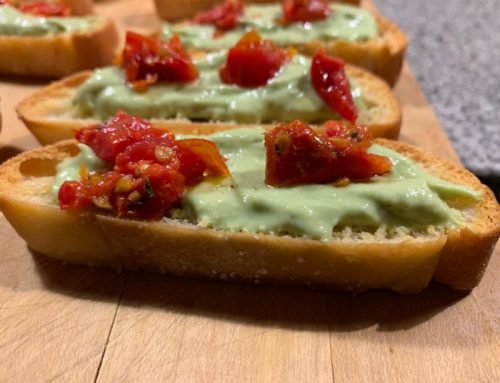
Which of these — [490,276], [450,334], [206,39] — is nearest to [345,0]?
[206,39]

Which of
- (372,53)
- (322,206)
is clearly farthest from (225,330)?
(372,53)

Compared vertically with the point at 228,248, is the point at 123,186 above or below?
above

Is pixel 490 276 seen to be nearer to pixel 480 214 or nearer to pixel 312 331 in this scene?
pixel 480 214

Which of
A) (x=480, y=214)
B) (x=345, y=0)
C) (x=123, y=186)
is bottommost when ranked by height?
(x=345, y=0)

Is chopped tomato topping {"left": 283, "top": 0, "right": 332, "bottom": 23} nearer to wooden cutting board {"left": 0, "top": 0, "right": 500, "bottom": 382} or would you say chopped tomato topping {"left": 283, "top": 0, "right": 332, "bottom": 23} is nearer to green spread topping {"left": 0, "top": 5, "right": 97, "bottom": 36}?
green spread topping {"left": 0, "top": 5, "right": 97, "bottom": 36}

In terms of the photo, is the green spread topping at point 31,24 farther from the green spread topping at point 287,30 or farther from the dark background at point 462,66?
the dark background at point 462,66

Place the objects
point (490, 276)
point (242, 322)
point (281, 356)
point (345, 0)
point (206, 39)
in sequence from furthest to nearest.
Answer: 1. point (345, 0)
2. point (206, 39)
3. point (490, 276)
4. point (242, 322)
5. point (281, 356)

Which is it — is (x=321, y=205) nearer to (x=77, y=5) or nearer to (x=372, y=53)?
(x=372, y=53)

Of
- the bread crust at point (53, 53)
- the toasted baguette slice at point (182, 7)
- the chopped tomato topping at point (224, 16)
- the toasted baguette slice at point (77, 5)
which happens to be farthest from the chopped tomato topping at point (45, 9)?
the chopped tomato topping at point (224, 16)
